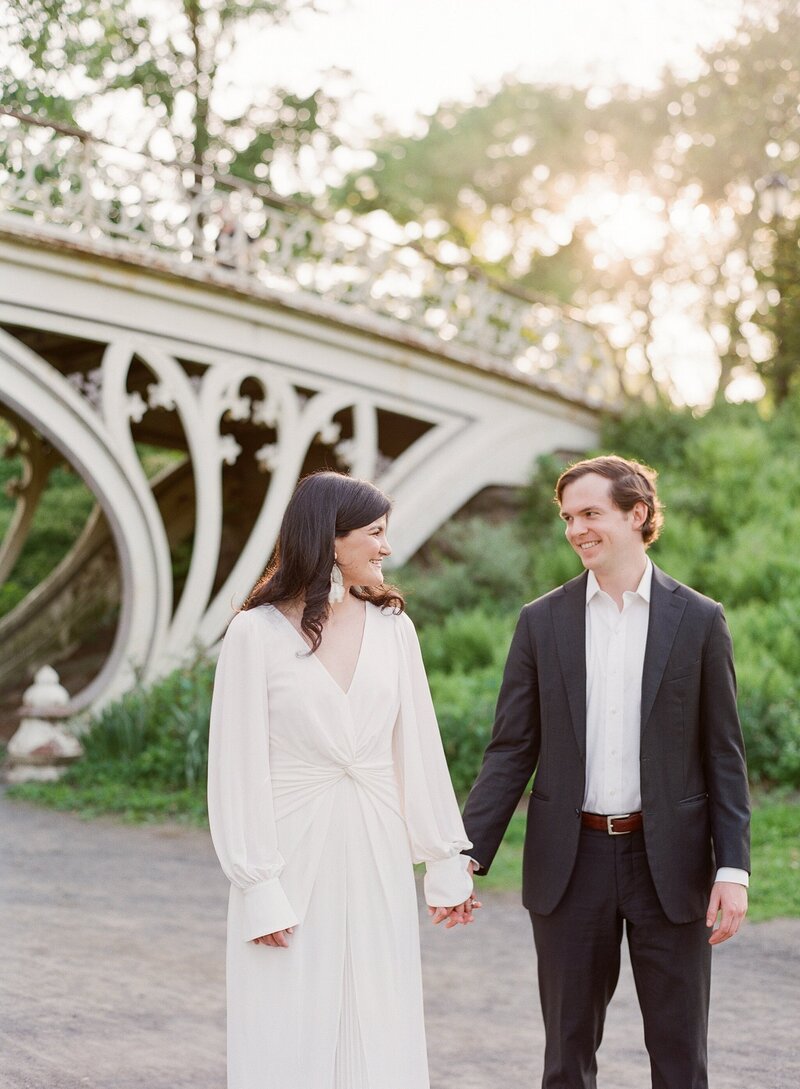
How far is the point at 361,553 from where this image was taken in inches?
117

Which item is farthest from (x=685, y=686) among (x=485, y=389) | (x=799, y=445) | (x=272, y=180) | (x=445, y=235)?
(x=445, y=235)

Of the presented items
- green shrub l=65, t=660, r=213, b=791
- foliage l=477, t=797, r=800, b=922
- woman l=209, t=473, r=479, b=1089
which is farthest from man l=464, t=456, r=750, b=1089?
green shrub l=65, t=660, r=213, b=791

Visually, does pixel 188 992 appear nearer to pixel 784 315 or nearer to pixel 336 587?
pixel 336 587

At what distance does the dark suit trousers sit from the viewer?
3059 mm

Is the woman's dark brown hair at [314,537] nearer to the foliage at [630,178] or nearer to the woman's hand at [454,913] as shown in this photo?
the woman's hand at [454,913]

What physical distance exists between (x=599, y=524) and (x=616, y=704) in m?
0.47

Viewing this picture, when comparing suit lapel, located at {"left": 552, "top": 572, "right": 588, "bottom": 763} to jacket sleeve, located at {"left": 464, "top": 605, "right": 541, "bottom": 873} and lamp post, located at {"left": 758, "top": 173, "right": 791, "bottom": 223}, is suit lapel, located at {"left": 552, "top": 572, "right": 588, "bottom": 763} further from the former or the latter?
lamp post, located at {"left": 758, "top": 173, "right": 791, "bottom": 223}

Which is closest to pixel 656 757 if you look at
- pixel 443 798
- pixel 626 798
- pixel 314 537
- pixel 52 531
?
pixel 626 798

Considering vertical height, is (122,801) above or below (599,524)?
below

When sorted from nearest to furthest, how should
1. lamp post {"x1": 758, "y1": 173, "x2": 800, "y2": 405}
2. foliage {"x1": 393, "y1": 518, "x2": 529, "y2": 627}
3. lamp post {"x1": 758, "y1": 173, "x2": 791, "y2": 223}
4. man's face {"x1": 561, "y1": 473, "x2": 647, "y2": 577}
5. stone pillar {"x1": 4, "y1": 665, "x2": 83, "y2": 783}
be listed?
man's face {"x1": 561, "y1": 473, "x2": 647, "y2": 577} < stone pillar {"x1": 4, "y1": 665, "x2": 83, "y2": 783} < foliage {"x1": 393, "y1": 518, "x2": 529, "y2": 627} < lamp post {"x1": 758, "y1": 173, "x2": 791, "y2": 223} < lamp post {"x1": 758, "y1": 173, "x2": 800, "y2": 405}

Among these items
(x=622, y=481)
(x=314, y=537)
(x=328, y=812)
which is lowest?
(x=328, y=812)

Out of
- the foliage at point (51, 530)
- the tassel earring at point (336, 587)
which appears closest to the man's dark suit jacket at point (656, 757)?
the tassel earring at point (336, 587)

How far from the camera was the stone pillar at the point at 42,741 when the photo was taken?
33.6 feet

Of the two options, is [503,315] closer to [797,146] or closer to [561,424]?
[561,424]
